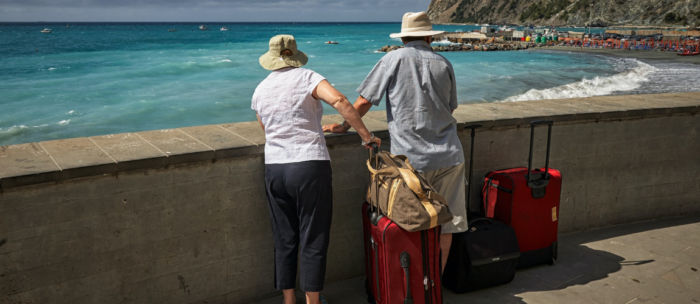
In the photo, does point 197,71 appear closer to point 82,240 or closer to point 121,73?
point 121,73

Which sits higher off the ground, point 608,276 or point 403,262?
point 403,262

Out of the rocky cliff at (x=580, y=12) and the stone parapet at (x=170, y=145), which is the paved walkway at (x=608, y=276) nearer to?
the stone parapet at (x=170, y=145)

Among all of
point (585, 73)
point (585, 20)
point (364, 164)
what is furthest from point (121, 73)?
point (585, 20)

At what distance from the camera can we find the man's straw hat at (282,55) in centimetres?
281

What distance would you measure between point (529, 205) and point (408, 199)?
4.65 ft

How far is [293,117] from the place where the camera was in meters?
2.76

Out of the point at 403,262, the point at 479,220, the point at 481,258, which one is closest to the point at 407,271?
the point at 403,262

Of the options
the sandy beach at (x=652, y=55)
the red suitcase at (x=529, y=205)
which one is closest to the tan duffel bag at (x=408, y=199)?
the red suitcase at (x=529, y=205)

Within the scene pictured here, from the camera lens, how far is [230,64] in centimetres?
4644

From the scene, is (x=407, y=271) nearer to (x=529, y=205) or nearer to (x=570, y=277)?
(x=529, y=205)

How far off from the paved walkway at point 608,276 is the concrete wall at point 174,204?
483 millimetres

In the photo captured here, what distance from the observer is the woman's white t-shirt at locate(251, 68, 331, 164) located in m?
2.74

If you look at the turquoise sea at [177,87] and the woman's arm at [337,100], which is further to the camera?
the turquoise sea at [177,87]

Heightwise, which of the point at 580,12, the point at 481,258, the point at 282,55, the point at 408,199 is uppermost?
the point at 580,12
